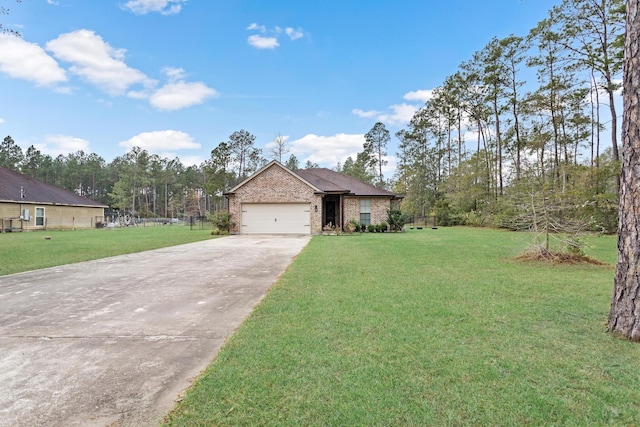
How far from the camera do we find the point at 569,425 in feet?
6.15

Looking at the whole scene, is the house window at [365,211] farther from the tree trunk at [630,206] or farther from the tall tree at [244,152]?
the tall tree at [244,152]

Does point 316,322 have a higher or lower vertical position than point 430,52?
lower

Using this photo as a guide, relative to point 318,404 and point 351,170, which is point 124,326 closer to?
point 318,404

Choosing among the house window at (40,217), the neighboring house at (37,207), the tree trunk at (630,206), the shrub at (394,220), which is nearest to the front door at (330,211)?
the shrub at (394,220)

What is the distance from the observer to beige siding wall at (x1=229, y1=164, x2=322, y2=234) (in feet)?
62.9

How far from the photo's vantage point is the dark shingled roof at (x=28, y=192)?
23625mm

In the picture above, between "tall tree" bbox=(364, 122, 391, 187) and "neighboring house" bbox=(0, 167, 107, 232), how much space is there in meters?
31.8

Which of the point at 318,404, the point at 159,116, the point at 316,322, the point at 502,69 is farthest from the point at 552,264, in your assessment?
the point at 159,116

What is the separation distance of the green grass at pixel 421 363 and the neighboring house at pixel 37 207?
91.3 feet

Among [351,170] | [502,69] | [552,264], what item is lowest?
[552,264]

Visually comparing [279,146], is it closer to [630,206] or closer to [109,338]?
[109,338]

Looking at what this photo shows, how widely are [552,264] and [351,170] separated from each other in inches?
1578

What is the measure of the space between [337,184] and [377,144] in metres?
24.3

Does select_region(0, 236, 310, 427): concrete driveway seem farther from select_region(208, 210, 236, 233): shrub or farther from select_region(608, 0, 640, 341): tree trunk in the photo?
select_region(208, 210, 236, 233): shrub
